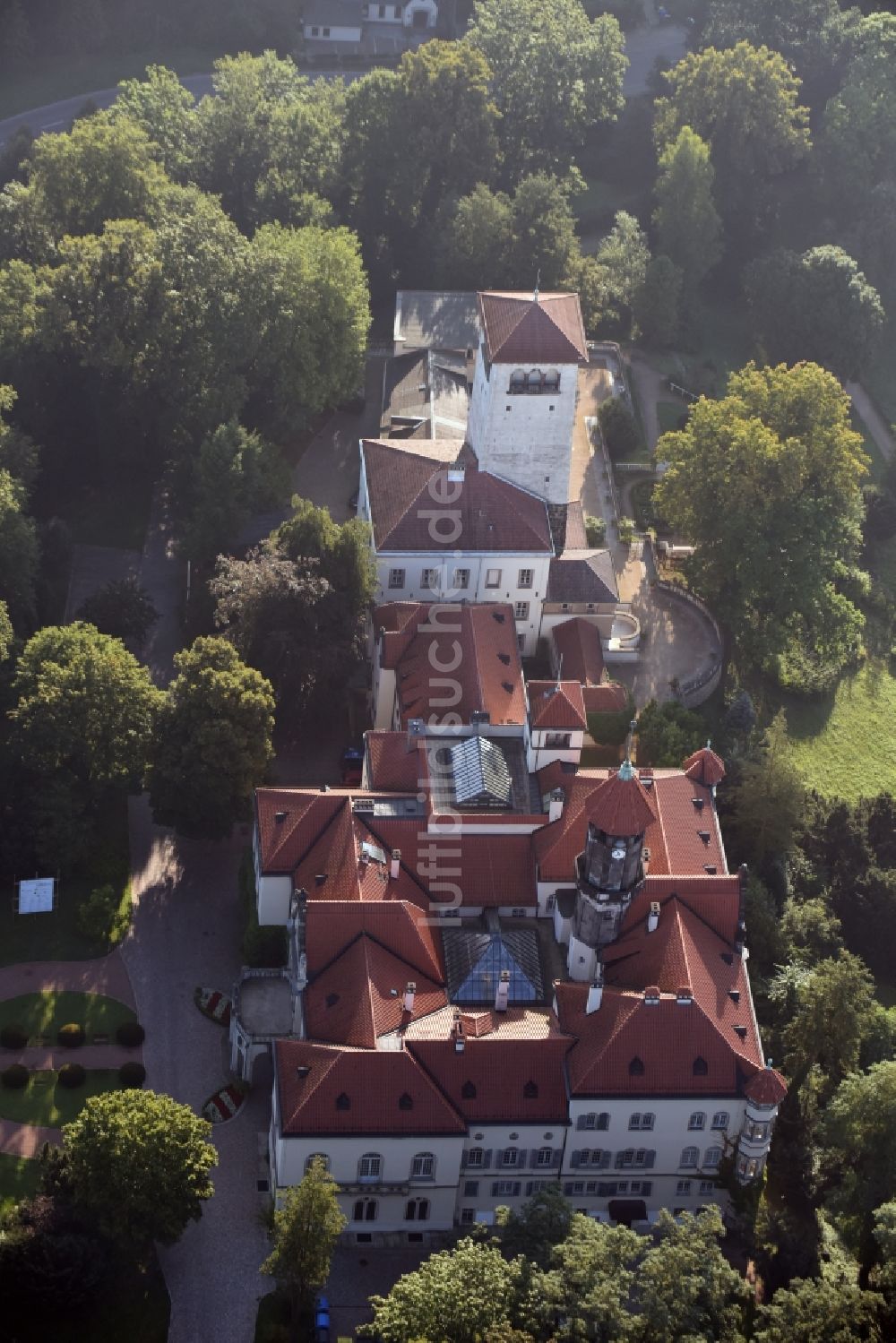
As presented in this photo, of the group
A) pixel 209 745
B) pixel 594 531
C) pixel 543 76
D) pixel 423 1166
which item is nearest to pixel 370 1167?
pixel 423 1166

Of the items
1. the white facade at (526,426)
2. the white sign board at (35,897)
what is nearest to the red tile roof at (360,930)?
the white sign board at (35,897)

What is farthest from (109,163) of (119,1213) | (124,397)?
(119,1213)

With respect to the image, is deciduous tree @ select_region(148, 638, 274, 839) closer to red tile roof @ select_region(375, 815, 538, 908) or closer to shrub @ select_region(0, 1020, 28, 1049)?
red tile roof @ select_region(375, 815, 538, 908)

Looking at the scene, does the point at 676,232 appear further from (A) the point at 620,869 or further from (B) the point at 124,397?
(A) the point at 620,869

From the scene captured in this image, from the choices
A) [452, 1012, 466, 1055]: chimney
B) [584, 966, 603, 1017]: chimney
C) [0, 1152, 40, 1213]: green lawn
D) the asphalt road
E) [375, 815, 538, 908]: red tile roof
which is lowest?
[0, 1152, 40, 1213]: green lawn

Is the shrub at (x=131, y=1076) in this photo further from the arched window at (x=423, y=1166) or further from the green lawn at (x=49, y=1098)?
the arched window at (x=423, y=1166)

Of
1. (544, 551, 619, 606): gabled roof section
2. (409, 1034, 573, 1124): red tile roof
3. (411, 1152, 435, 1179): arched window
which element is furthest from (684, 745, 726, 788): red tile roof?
(411, 1152, 435, 1179): arched window
